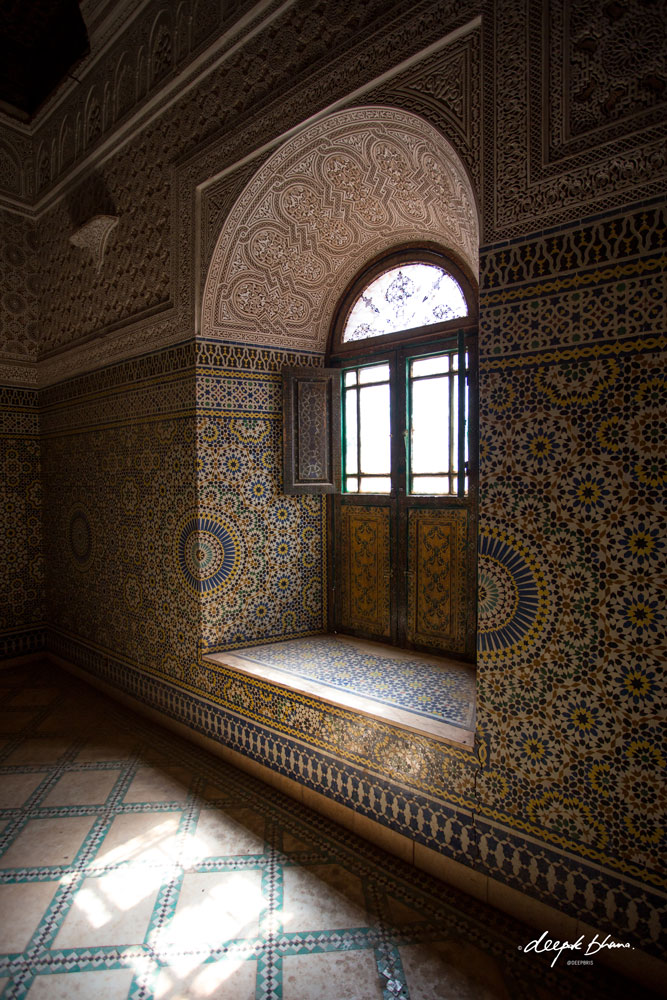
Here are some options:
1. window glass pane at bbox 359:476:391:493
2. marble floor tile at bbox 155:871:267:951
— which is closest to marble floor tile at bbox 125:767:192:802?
marble floor tile at bbox 155:871:267:951

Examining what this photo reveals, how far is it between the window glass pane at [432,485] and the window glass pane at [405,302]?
2.61 ft

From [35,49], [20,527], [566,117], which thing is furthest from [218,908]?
[35,49]

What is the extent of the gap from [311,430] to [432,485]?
29.6 inches

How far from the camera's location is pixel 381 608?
3.30m

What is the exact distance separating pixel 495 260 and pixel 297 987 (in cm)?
215

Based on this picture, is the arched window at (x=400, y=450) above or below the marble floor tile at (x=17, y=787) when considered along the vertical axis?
above

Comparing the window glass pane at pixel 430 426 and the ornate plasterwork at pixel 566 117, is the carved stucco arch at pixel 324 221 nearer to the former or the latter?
the ornate plasterwork at pixel 566 117

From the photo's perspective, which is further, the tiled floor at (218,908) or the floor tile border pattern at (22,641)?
the floor tile border pattern at (22,641)

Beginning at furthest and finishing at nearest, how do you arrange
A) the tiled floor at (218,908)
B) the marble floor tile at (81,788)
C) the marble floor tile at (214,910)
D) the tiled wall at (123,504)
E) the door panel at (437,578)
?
the tiled wall at (123,504) < the door panel at (437,578) < the marble floor tile at (81,788) < the marble floor tile at (214,910) < the tiled floor at (218,908)

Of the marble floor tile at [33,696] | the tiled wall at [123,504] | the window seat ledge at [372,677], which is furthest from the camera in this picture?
the marble floor tile at [33,696]

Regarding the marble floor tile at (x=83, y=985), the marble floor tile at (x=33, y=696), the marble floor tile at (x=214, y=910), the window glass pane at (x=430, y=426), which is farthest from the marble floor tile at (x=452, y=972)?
the marble floor tile at (x=33, y=696)

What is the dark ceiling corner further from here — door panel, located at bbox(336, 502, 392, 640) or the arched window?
door panel, located at bbox(336, 502, 392, 640)

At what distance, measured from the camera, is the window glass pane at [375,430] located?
3.29m

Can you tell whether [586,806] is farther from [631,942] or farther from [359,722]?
[359,722]
